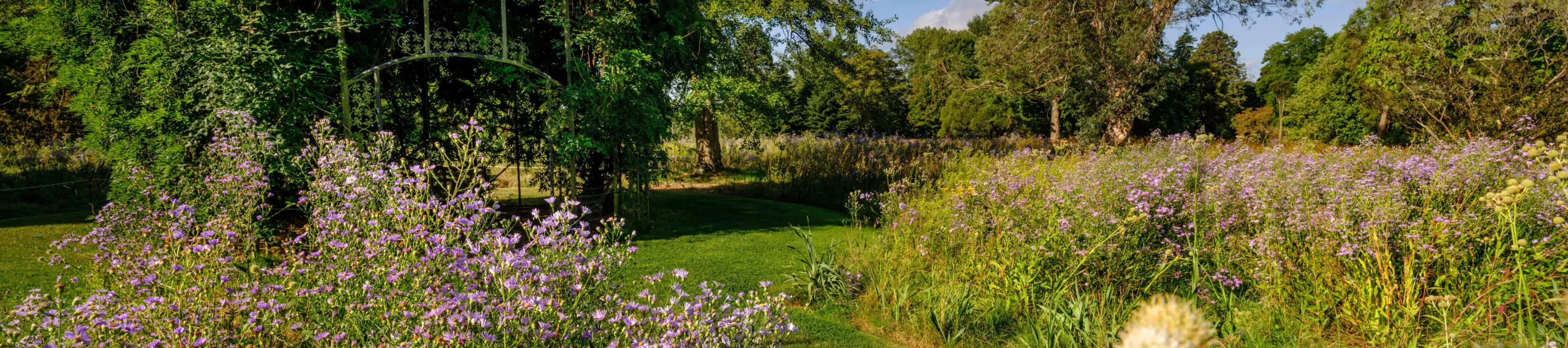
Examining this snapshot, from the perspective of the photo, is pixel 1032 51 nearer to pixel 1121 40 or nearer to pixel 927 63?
pixel 1121 40

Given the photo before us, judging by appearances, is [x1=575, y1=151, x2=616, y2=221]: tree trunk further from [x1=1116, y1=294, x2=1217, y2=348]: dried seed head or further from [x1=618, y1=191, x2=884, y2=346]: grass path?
[x1=1116, y1=294, x2=1217, y2=348]: dried seed head

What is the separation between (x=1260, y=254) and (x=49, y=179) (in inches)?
591

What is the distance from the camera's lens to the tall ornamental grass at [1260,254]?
11.1 ft

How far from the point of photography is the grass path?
4410mm

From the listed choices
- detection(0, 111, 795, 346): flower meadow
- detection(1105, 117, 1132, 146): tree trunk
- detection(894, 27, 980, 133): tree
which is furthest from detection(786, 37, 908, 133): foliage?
detection(0, 111, 795, 346): flower meadow

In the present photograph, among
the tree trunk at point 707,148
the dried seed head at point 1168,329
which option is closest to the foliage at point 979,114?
the tree trunk at point 707,148

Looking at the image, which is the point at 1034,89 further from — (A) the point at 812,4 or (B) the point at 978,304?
(B) the point at 978,304

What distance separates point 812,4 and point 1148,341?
1212 cm

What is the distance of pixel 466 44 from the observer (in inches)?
265

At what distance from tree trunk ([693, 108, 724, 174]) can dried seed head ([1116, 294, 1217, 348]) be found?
43.6ft

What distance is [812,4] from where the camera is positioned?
12195 mm

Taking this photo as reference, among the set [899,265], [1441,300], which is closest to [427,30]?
[899,265]

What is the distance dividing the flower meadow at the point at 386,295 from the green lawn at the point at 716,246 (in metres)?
0.41

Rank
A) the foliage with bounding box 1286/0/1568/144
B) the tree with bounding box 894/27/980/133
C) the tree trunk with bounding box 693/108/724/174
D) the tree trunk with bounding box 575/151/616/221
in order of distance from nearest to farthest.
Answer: the tree trunk with bounding box 575/151/616/221
the foliage with bounding box 1286/0/1568/144
the tree trunk with bounding box 693/108/724/174
the tree with bounding box 894/27/980/133
